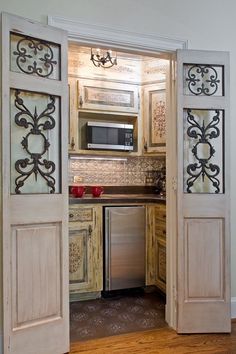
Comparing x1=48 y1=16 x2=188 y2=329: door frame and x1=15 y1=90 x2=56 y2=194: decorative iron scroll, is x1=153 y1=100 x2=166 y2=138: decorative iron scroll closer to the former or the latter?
x1=48 y1=16 x2=188 y2=329: door frame

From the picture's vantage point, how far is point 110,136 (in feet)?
13.4

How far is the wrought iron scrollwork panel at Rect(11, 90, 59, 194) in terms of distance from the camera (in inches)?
86.6

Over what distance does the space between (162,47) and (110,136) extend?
160 centimetres

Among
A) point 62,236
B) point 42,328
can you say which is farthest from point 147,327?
point 62,236

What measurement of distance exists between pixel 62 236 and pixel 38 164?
53 centimetres

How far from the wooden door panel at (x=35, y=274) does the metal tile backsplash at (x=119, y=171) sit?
1.93m

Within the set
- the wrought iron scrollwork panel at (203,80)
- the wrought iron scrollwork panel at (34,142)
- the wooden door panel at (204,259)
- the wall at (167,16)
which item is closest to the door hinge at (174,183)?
the wooden door panel at (204,259)

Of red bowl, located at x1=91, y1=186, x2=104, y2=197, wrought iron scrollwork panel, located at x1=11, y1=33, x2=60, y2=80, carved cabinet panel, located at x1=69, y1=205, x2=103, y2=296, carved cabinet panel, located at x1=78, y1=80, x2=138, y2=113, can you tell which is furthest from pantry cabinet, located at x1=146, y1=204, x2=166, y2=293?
wrought iron scrollwork panel, located at x1=11, y1=33, x2=60, y2=80

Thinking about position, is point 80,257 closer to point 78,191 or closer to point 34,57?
point 78,191

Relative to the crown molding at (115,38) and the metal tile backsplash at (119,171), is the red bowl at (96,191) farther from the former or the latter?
the crown molding at (115,38)

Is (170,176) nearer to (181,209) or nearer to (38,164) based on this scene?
(181,209)

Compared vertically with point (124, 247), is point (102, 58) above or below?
above

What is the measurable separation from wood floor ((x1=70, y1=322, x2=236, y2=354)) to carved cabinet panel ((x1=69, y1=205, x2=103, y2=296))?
3.12ft

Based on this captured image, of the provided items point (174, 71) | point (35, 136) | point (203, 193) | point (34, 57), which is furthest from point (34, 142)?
point (203, 193)
